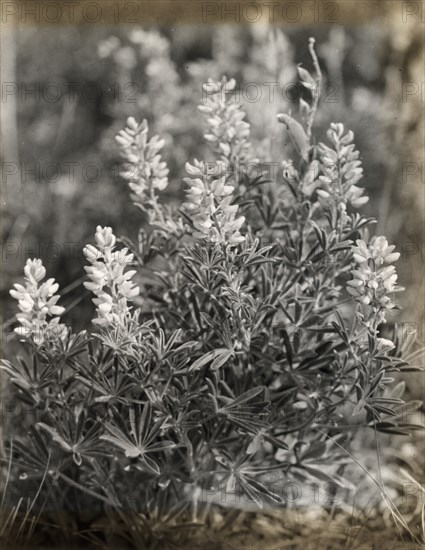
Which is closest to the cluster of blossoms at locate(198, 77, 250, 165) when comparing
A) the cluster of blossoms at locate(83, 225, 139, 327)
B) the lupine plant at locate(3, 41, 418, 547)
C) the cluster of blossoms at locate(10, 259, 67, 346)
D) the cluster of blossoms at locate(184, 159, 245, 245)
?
the lupine plant at locate(3, 41, 418, 547)

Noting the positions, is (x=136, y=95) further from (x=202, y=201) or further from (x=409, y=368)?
(x=409, y=368)

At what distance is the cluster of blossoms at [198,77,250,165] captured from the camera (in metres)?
1.83

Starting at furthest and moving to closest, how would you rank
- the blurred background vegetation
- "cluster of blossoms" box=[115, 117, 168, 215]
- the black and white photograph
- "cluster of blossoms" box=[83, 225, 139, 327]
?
the blurred background vegetation < "cluster of blossoms" box=[115, 117, 168, 215] < the black and white photograph < "cluster of blossoms" box=[83, 225, 139, 327]

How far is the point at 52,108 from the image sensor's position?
2908mm

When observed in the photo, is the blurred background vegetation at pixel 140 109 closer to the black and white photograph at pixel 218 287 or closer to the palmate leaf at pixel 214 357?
the black and white photograph at pixel 218 287

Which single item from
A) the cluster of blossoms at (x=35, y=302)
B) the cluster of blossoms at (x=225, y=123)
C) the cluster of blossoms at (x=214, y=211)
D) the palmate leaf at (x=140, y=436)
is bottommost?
the palmate leaf at (x=140, y=436)

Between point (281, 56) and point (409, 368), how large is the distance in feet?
4.29

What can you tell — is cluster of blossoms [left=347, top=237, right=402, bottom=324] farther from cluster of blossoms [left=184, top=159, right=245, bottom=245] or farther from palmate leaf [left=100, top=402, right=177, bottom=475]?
palmate leaf [left=100, top=402, right=177, bottom=475]

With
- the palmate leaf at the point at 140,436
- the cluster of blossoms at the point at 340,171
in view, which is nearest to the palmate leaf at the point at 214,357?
the palmate leaf at the point at 140,436

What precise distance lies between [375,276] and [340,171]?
31cm

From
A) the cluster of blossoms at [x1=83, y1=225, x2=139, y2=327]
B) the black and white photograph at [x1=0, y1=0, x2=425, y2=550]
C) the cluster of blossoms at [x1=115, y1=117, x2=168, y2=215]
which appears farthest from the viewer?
the cluster of blossoms at [x1=115, y1=117, x2=168, y2=215]

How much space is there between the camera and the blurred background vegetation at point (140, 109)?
2480 mm

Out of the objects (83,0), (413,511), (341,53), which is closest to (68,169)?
(83,0)

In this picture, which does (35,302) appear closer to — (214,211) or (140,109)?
(214,211)
